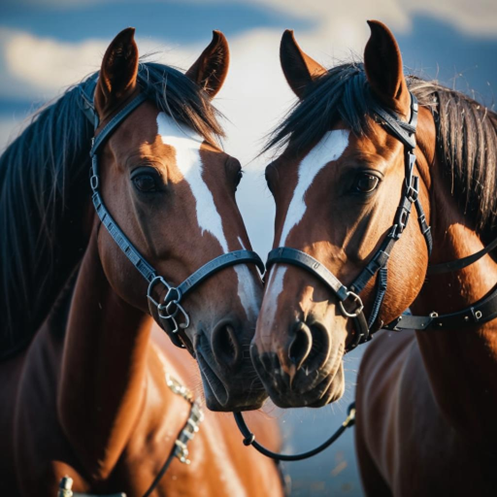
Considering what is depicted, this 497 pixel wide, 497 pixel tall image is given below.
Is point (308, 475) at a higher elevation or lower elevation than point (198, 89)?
lower

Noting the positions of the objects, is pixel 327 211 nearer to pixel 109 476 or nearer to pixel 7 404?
pixel 109 476

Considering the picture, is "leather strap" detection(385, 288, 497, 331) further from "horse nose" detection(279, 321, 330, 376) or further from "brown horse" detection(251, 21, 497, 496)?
"horse nose" detection(279, 321, 330, 376)

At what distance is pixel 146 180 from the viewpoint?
101 inches

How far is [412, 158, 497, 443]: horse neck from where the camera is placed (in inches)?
104

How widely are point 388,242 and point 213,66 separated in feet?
4.78

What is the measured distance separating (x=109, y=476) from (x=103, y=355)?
58 cm

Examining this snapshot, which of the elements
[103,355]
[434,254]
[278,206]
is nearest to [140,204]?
[278,206]

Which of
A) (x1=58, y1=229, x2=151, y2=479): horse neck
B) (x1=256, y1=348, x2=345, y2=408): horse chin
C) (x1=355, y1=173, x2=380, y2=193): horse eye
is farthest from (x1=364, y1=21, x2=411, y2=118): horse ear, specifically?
(x1=58, y1=229, x2=151, y2=479): horse neck

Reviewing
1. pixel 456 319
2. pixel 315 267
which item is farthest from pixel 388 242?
pixel 456 319

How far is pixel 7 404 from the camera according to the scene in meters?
3.17

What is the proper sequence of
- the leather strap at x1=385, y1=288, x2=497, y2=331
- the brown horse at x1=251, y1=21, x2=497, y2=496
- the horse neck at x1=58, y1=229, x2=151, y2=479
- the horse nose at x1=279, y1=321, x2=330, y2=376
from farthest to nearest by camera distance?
1. the horse neck at x1=58, y1=229, x2=151, y2=479
2. the leather strap at x1=385, y1=288, x2=497, y2=331
3. the brown horse at x1=251, y1=21, x2=497, y2=496
4. the horse nose at x1=279, y1=321, x2=330, y2=376

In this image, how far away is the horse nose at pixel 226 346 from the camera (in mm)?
2252

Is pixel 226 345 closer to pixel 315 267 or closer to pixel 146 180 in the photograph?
pixel 315 267

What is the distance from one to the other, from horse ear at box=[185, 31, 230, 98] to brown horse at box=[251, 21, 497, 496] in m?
0.33
